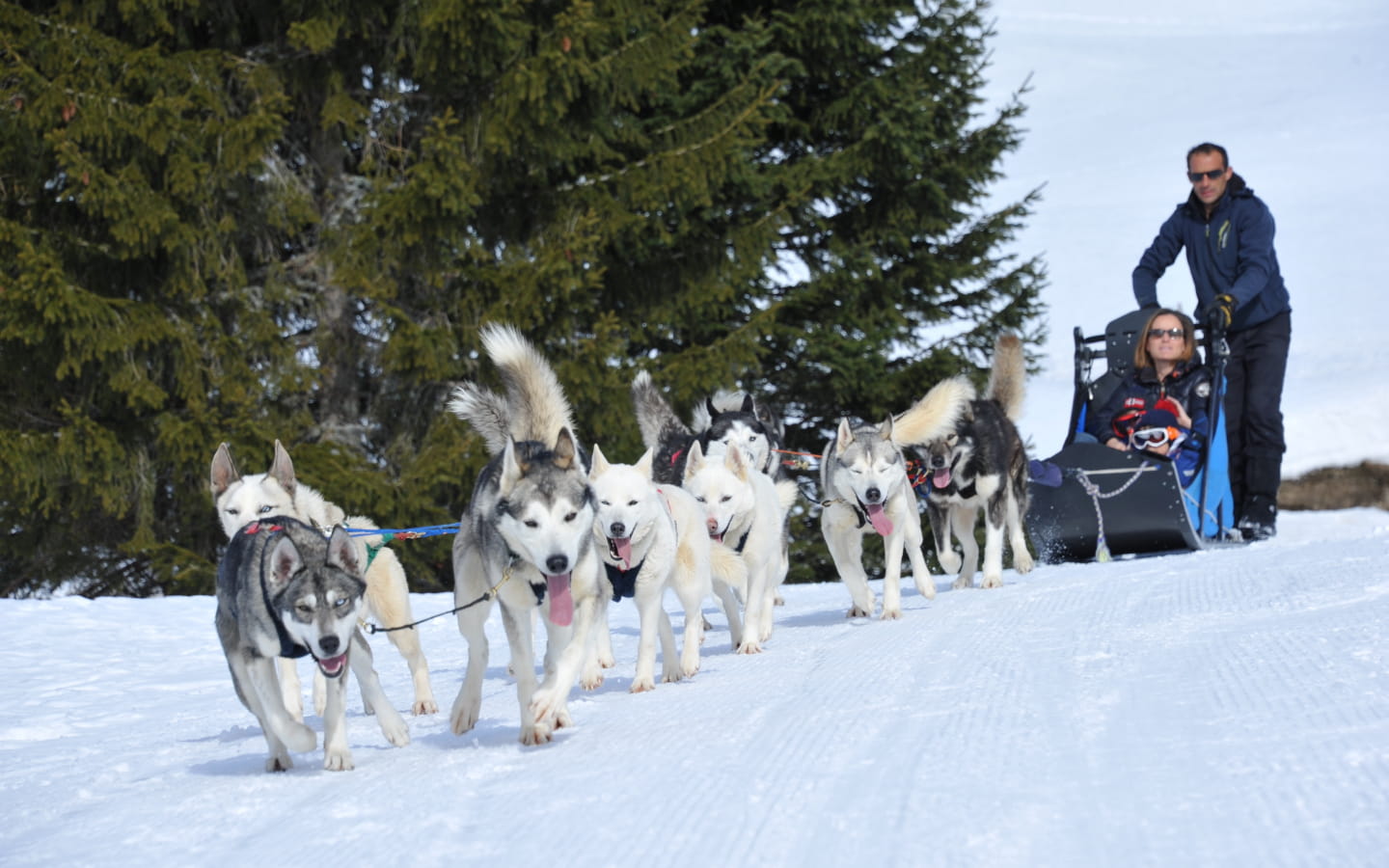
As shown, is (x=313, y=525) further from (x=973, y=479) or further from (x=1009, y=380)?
(x=1009, y=380)

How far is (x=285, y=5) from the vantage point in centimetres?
1198

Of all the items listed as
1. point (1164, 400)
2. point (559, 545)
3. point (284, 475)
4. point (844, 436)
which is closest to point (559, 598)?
point (559, 545)

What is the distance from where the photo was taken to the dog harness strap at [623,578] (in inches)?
195

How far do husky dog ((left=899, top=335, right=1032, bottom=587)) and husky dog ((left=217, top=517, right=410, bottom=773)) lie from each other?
13.3 ft

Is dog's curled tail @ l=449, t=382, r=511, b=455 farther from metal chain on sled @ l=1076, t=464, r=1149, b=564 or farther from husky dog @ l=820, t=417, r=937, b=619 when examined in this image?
metal chain on sled @ l=1076, t=464, r=1149, b=564

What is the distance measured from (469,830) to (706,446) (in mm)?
4791

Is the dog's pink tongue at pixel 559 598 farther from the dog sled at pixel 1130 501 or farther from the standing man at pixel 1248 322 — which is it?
the standing man at pixel 1248 322

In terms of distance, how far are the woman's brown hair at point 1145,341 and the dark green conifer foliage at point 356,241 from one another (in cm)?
480

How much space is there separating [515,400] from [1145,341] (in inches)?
180

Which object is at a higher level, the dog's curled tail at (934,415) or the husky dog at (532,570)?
the dog's curled tail at (934,415)

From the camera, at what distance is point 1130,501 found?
7.78 metres

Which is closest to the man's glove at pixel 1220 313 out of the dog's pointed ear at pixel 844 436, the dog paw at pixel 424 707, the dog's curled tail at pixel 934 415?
the dog's curled tail at pixel 934 415

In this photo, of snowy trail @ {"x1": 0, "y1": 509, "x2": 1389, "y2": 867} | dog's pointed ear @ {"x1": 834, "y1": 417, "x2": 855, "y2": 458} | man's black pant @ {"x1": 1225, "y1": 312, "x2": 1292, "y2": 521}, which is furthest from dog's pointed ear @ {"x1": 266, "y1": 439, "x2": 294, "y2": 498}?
man's black pant @ {"x1": 1225, "y1": 312, "x2": 1292, "y2": 521}

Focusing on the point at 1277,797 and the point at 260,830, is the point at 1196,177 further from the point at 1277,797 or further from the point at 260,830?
the point at 260,830
